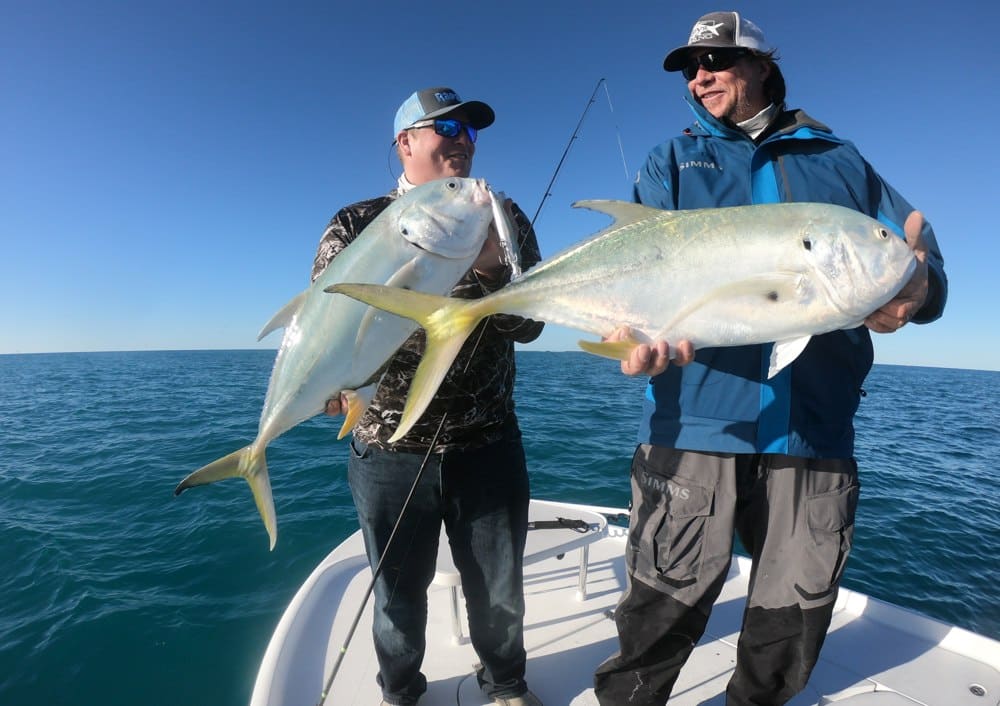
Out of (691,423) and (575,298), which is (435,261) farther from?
(691,423)

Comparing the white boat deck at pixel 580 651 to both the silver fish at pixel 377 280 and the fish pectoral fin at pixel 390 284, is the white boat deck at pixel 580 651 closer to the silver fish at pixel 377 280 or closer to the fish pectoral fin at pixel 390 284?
the silver fish at pixel 377 280

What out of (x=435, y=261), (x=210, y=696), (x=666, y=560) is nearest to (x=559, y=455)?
(x=210, y=696)

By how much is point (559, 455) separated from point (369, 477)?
26.2 ft

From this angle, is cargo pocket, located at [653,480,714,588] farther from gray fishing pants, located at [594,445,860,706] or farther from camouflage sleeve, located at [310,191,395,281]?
camouflage sleeve, located at [310,191,395,281]

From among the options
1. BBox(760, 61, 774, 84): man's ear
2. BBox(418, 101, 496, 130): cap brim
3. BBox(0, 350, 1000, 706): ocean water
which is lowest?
BBox(0, 350, 1000, 706): ocean water

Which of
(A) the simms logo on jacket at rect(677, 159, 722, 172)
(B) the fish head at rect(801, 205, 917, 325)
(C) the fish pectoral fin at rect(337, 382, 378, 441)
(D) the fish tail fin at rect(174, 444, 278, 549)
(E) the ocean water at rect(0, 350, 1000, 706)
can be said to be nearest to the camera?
(B) the fish head at rect(801, 205, 917, 325)

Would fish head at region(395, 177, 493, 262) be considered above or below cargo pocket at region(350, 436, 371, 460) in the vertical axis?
above

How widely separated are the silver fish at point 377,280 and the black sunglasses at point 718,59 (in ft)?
4.26

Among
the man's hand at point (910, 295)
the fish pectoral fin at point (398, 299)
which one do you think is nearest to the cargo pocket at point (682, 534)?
the man's hand at point (910, 295)

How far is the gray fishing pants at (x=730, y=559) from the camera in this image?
1.94 m

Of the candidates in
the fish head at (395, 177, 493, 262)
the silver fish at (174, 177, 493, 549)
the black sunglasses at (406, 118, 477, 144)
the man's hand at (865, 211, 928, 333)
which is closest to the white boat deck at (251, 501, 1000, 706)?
the silver fish at (174, 177, 493, 549)

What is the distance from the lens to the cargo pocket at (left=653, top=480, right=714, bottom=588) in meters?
1.99

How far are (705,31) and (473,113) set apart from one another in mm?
1113

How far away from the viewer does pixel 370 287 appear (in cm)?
155
